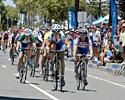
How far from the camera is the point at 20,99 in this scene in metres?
15.7

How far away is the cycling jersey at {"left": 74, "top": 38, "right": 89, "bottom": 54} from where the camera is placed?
18.5 m

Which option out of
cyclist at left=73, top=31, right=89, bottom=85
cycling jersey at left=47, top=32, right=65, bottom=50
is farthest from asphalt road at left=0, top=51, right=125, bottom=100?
cycling jersey at left=47, top=32, right=65, bottom=50

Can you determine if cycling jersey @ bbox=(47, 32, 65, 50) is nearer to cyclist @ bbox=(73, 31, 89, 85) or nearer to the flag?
cyclist @ bbox=(73, 31, 89, 85)

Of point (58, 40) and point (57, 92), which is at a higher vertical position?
point (58, 40)

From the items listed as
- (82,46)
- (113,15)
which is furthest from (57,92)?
(113,15)

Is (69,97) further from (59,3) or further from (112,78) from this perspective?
(59,3)

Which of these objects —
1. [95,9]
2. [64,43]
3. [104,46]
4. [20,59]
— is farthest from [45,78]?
[95,9]

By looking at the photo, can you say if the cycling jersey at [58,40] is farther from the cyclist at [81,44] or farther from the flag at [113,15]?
the flag at [113,15]

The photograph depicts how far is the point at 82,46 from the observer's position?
60.6 feet

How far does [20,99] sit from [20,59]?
5199mm

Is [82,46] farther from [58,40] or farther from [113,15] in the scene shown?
[113,15]

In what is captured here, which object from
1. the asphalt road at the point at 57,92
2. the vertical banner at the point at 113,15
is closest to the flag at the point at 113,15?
the vertical banner at the point at 113,15

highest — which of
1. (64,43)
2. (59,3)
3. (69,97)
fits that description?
(59,3)

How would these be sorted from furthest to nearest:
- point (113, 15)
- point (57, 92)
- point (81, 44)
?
point (113, 15), point (81, 44), point (57, 92)
